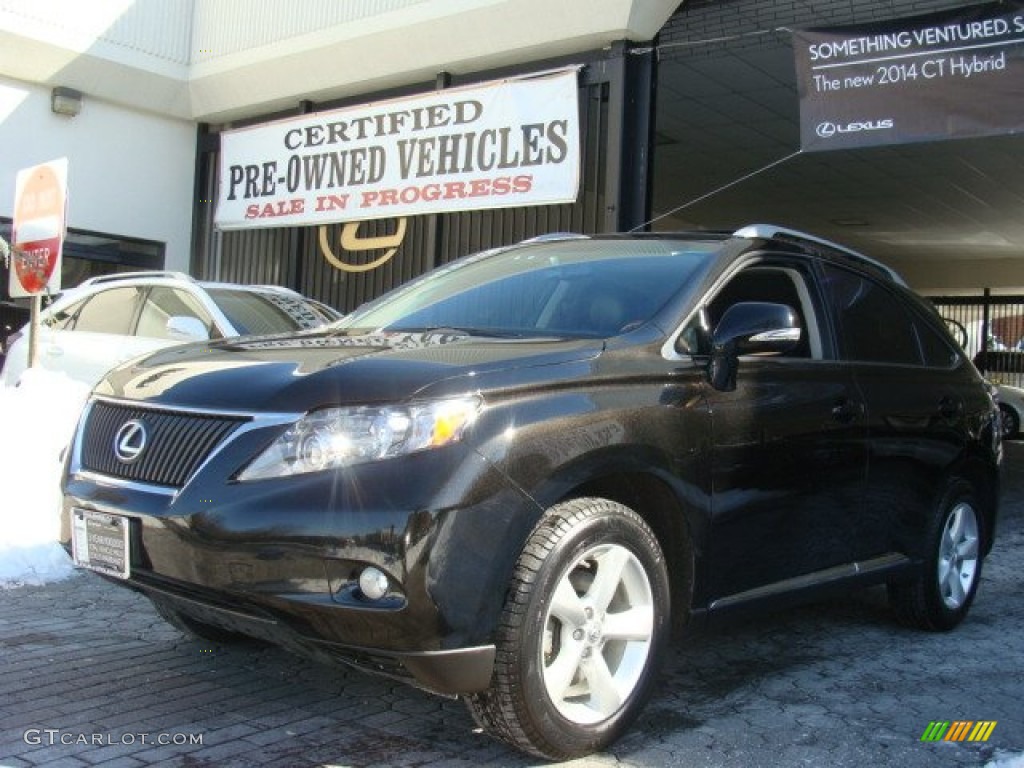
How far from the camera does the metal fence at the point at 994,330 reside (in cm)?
2673

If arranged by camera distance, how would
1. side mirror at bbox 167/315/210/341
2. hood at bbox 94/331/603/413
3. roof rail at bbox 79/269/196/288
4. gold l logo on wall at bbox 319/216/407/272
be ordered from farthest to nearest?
gold l logo on wall at bbox 319/216/407/272, roof rail at bbox 79/269/196/288, side mirror at bbox 167/315/210/341, hood at bbox 94/331/603/413

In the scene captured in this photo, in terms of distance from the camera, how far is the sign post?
7.56 meters

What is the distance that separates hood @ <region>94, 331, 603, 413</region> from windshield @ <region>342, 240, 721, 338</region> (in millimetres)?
348

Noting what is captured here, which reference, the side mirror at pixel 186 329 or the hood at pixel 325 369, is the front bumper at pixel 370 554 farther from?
the side mirror at pixel 186 329

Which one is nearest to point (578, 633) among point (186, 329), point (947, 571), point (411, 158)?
point (947, 571)

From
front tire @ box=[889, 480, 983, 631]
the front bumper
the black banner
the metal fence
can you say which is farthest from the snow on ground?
the metal fence

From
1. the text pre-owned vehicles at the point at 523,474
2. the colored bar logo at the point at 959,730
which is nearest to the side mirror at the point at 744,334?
the text pre-owned vehicles at the point at 523,474

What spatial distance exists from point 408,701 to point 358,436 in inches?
51.3

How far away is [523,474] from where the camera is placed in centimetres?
298

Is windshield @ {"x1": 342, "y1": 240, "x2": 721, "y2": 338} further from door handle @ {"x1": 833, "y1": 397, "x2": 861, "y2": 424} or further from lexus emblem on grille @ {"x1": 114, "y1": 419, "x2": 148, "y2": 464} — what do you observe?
lexus emblem on grille @ {"x1": 114, "y1": 419, "x2": 148, "y2": 464}

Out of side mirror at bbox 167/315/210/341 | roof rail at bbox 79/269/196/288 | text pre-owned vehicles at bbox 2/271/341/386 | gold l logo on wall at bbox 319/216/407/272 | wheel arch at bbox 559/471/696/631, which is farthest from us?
gold l logo on wall at bbox 319/216/407/272

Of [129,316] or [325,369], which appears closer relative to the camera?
[325,369]

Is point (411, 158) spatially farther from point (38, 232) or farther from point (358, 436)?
point (358, 436)

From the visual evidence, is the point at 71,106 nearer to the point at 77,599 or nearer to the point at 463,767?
the point at 77,599
